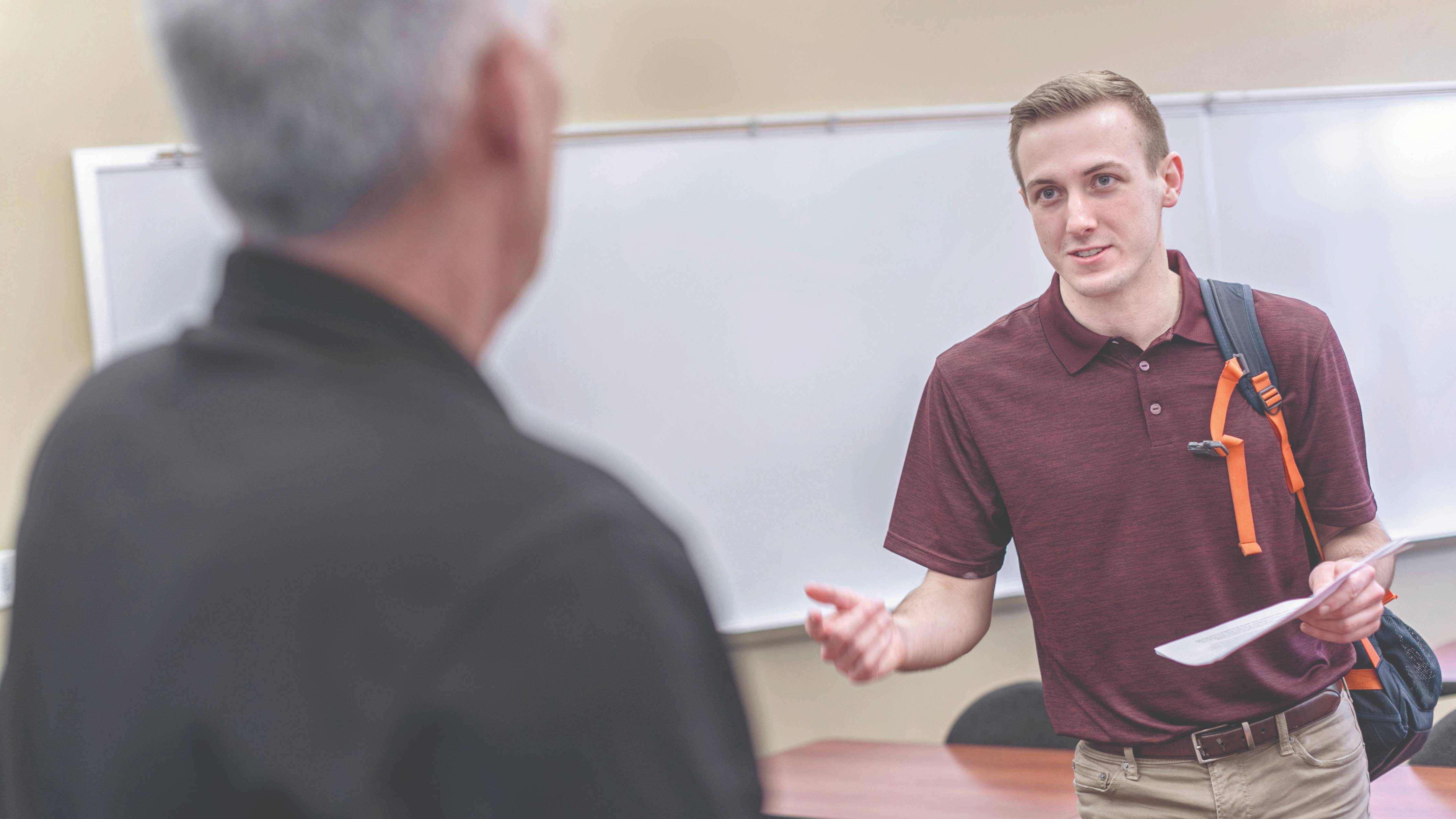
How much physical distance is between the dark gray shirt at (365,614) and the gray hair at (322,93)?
0.14 ft

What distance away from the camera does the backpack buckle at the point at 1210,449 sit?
1.47 metres

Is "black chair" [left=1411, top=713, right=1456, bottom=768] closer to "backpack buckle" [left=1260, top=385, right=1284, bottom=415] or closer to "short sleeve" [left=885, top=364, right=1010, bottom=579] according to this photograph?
"backpack buckle" [left=1260, top=385, right=1284, bottom=415]

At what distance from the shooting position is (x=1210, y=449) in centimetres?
147

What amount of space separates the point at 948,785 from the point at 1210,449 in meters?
1.12

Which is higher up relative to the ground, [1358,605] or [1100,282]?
[1100,282]

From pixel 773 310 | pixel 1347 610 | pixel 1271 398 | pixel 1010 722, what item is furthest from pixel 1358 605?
pixel 773 310

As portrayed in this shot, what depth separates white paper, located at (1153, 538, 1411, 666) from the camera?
3.90 feet

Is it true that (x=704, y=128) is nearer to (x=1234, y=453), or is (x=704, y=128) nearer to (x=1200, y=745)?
(x=1234, y=453)

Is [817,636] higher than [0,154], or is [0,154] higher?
[0,154]

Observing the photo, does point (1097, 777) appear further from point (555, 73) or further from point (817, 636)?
point (555, 73)

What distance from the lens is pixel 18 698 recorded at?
1.85ft

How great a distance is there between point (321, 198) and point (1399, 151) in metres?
3.74

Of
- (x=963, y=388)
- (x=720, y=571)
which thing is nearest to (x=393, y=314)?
(x=963, y=388)

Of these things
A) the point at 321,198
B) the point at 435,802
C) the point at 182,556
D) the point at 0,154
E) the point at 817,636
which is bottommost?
the point at 817,636
